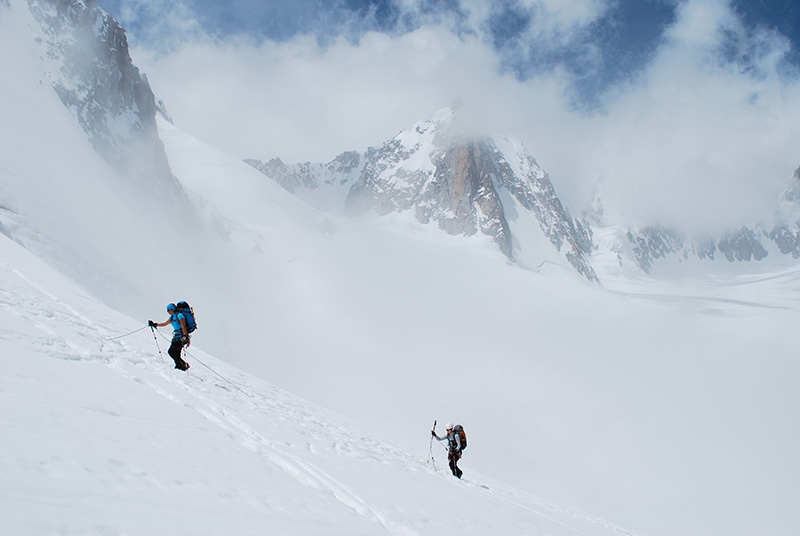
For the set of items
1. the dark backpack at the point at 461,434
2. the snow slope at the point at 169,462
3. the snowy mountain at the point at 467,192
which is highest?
the snowy mountain at the point at 467,192

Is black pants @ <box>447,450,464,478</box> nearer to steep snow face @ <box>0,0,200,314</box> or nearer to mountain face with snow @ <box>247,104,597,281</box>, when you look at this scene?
steep snow face @ <box>0,0,200,314</box>

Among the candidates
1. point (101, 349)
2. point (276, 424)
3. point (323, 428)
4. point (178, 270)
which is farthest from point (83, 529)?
point (178, 270)

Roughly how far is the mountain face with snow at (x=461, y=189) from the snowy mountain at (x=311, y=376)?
41.3m

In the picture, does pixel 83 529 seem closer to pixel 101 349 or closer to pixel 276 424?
pixel 276 424

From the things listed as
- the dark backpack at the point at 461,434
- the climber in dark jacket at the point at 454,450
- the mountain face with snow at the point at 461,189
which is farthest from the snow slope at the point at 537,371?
the mountain face with snow at the point at 461,189

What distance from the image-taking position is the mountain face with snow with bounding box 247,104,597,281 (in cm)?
14812

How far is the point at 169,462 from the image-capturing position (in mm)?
4434

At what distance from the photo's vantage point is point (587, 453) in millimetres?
39125

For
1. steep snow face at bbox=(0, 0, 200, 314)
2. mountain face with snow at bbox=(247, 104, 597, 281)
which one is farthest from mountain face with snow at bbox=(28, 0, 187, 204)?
mountain face with snow at bbox=(247, 104, 597, 281)

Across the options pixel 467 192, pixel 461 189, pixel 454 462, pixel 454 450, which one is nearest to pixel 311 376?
pixel 454 450

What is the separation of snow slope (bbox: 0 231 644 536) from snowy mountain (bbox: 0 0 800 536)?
33 millimetres

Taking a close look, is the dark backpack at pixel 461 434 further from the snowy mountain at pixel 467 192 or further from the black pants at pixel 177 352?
the snowy mountain at pixel 467 192

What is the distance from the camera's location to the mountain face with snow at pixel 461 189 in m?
148

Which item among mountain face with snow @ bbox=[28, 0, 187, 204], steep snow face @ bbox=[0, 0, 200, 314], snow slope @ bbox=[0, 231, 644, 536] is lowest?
snow slope @ bbox=[0, 231, 644, 536]
